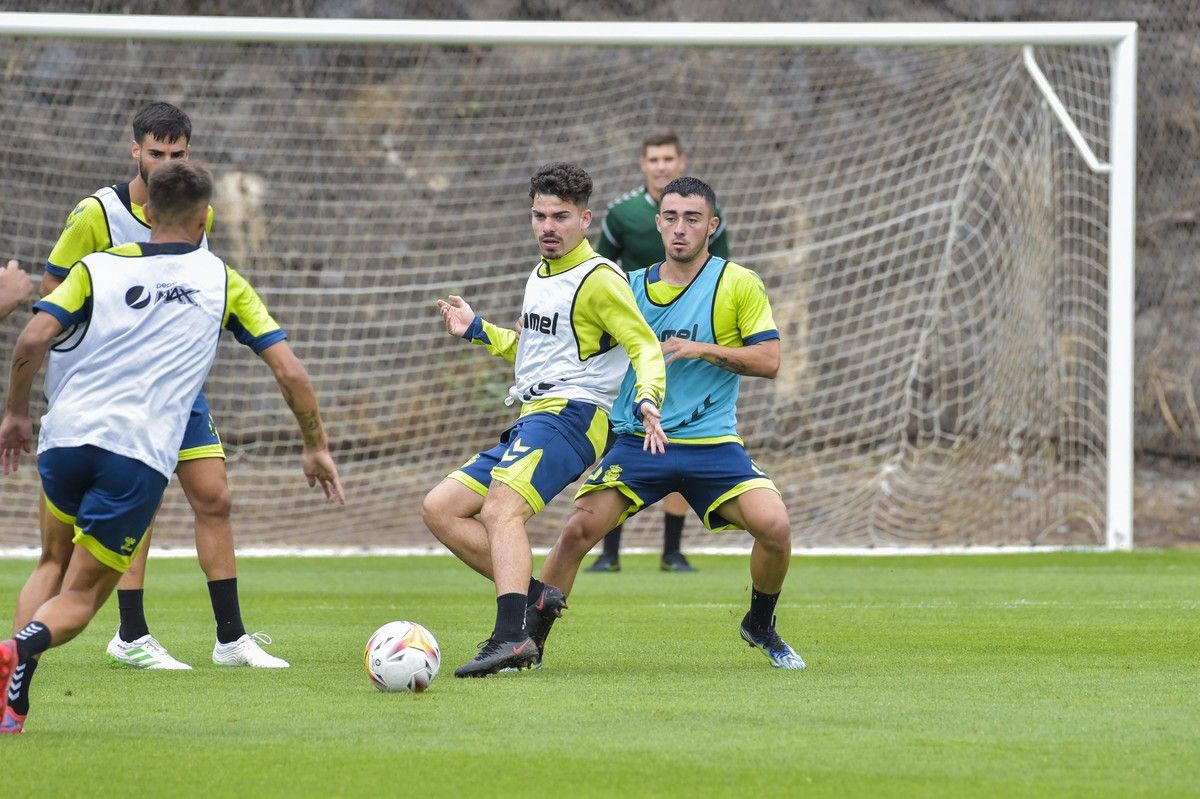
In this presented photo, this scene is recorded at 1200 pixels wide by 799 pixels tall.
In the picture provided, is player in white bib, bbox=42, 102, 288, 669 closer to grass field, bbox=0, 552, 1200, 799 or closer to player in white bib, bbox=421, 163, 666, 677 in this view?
grass field, bbox=0, 552, 1200, 799

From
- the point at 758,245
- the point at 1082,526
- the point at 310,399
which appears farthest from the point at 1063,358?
the point at 310,399

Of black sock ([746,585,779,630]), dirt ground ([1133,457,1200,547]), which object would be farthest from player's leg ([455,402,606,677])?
dirt ground ([1133,457,1200,547])

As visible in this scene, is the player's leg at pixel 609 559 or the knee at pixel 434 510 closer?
the knee at pixel 434 510

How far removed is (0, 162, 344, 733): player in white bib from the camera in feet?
15.9

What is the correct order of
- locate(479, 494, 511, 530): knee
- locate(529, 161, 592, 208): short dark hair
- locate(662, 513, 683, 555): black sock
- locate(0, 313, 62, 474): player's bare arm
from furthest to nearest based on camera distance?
locate(662, 513, 683, 555): black sock → locate(529, 161, 592, 208): short dark hair → locate(479, 494, 511, 530): knee → locate(0, 313, 62, 474): player's bare arm

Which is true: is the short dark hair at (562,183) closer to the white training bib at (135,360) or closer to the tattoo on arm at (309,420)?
the tattoo on arm at (309,420)

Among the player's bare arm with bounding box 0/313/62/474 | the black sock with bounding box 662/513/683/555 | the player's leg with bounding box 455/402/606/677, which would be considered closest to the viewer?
the player's bare arm with bounding box 0/313/62/474

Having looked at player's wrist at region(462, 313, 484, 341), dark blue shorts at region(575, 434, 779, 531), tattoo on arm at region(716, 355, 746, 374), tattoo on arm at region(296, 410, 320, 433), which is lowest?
dark blue shorts at region(575, 434, 779, 531)

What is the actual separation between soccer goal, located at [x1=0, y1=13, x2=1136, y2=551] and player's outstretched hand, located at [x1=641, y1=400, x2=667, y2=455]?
708cm

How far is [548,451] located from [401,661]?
1.06 m

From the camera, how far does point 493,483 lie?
628cm

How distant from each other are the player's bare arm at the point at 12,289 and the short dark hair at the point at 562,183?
1914 mm

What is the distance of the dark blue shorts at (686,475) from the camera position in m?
6.58

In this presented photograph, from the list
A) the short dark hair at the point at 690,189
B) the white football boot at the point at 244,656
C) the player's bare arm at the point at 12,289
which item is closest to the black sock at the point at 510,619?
the white football boot at the point at 244,656
